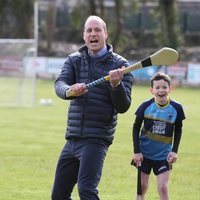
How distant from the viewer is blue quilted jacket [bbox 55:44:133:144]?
23.6 feet

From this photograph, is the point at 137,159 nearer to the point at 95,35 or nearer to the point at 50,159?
the point at 95,35

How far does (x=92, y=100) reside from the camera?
721 cm

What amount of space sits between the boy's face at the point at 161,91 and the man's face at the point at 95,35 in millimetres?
1501

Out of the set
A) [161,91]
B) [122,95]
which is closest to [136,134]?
[161,91]

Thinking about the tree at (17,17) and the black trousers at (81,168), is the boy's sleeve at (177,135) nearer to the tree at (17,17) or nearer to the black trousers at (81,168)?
the black trousers at (81,168)

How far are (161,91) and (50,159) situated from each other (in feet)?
20.0

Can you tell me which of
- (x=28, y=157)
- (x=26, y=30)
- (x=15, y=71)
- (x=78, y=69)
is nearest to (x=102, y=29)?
(x=78, y=69)

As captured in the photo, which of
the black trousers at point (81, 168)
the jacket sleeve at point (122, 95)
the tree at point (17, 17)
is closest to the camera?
the jacket sleeve at point (122, 95)

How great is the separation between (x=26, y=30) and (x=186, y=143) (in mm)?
38630

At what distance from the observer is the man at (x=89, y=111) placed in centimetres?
710

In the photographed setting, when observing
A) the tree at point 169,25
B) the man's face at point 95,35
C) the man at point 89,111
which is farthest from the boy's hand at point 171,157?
the tree at point 169,25

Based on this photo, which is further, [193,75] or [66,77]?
[193,75]

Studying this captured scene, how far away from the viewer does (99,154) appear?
7.21 m

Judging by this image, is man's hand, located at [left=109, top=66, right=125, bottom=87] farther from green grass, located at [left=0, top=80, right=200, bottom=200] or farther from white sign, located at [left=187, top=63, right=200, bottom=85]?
white sign, located at [left=187, top=63, right=200, bottom=85]
